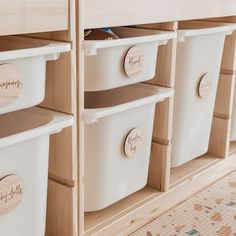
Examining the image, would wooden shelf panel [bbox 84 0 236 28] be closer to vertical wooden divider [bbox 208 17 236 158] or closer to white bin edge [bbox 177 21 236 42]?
white bin edge [bbox 177 21 236 42]

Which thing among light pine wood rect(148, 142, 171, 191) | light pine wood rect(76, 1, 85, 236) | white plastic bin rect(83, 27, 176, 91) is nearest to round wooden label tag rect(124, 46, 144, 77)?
white plastic bin rect(83, 27, 176, 91)

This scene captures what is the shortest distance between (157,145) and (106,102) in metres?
0.21

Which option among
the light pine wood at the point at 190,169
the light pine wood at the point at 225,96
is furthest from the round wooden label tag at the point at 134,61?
the light pine wood at the point at 225,96

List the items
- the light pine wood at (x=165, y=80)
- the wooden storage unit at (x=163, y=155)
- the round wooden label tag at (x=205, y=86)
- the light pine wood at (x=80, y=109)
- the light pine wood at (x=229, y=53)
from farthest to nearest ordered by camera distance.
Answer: the light pine wood at (x=229, y=53)
the round wooden label tag at (x=205, y=86)
the light pine wood at (x=165, y=80)
the wooden storage unit at (x=163, y=155)
the light pine wood at (x=80, y=109)

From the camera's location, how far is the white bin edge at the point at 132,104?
1.08m

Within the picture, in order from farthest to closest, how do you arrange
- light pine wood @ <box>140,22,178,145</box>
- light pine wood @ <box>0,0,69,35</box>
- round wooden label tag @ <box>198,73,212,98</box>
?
round wooden label tag @ <box>198,73,212,98</box>, light pine wood @ <box>140,22,178,145</box>, light pine wood @ <box>0,0,69,35</box>

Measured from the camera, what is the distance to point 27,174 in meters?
1.00

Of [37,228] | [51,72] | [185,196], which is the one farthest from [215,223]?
[51,72]

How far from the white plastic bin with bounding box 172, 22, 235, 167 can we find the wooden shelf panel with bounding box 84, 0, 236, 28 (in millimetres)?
57

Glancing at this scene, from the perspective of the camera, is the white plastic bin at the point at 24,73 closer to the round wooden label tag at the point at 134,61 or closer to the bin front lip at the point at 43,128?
the bin front lip at the point at 43,128

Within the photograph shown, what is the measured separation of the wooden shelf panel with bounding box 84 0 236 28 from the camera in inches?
41.5

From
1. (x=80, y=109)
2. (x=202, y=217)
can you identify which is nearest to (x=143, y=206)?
(x=202, y=217)

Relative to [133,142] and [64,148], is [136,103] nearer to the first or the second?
[133,142]

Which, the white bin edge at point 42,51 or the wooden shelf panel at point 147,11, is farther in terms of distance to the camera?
the wooden shelf panel at point 147,11
